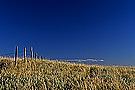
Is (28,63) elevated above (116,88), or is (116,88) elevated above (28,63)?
(28,63)

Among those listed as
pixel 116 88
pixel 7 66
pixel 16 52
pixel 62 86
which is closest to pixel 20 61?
pixel 16 52

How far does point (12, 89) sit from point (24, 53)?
17110 mm

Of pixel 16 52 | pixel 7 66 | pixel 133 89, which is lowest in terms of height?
pixel 133 89

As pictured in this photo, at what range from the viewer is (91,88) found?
12648 mm

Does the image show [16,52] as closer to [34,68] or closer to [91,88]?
[34,68]

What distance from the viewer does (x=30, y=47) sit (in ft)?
104

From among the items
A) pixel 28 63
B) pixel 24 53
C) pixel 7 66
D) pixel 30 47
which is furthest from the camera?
pixel 30 47

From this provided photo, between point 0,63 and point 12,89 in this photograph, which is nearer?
point 12,89

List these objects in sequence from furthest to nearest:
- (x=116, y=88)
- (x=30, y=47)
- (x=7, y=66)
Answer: (x=30, y=47) < (x=7, y=66) < (x=116, y=88)

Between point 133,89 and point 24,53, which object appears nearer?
point 133,89

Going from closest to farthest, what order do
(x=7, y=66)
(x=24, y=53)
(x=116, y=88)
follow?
(x=116, y=88) < (x=7, y=66) < (x=24, y=53)

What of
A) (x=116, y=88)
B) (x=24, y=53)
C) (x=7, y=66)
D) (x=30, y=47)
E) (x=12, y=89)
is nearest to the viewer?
(x=12, y=89)

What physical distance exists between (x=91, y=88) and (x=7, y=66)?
14548 mm

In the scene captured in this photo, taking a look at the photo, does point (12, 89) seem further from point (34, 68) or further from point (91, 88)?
point (34, 68)
